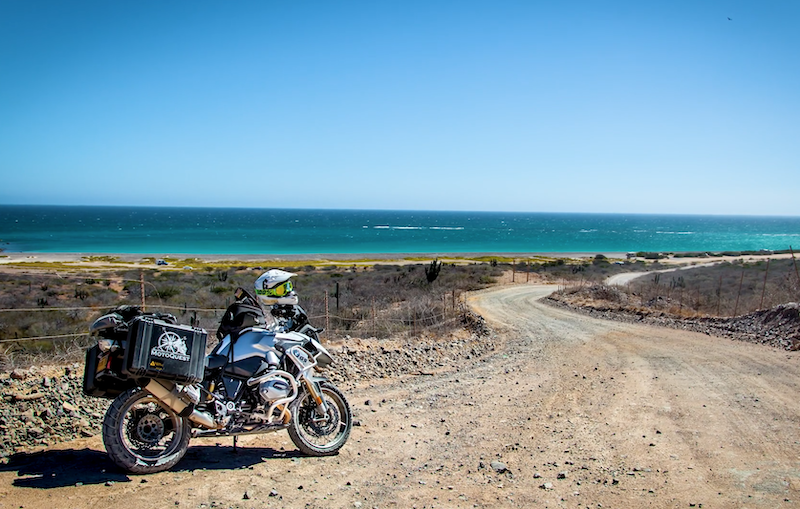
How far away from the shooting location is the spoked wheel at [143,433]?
4688 mm

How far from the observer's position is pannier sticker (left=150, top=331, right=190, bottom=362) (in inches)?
188

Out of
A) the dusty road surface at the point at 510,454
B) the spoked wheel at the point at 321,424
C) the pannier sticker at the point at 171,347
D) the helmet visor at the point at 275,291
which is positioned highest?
the helmet visor at the point at 275,291

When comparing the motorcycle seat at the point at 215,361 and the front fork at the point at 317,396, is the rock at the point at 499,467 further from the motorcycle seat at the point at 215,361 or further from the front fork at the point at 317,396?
the motorcycle seat at the point at 215,361

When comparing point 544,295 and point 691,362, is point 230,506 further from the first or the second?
point 544,295

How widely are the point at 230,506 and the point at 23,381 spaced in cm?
332

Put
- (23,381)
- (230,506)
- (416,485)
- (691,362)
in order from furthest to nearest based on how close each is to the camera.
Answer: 1. (691,362)
2. (23,381)
3. (416,485)
4. (230,506)

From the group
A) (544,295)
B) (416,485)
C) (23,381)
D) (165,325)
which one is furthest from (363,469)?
(544,295)

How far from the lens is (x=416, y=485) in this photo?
5.21 m

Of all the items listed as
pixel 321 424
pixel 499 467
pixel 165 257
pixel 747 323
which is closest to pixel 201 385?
pixel 321 424

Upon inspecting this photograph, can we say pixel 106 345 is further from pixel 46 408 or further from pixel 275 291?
pixel 46 408

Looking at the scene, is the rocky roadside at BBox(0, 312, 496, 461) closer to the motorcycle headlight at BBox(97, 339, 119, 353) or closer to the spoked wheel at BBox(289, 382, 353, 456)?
the motorcycle headlight at BBox(97, 339, 119, 353)

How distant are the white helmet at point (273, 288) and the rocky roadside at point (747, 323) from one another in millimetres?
13256

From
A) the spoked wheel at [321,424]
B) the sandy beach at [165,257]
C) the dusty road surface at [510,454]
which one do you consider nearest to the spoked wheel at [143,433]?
the dusty road surface at [510,454]

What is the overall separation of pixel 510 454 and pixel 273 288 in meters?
3.11
